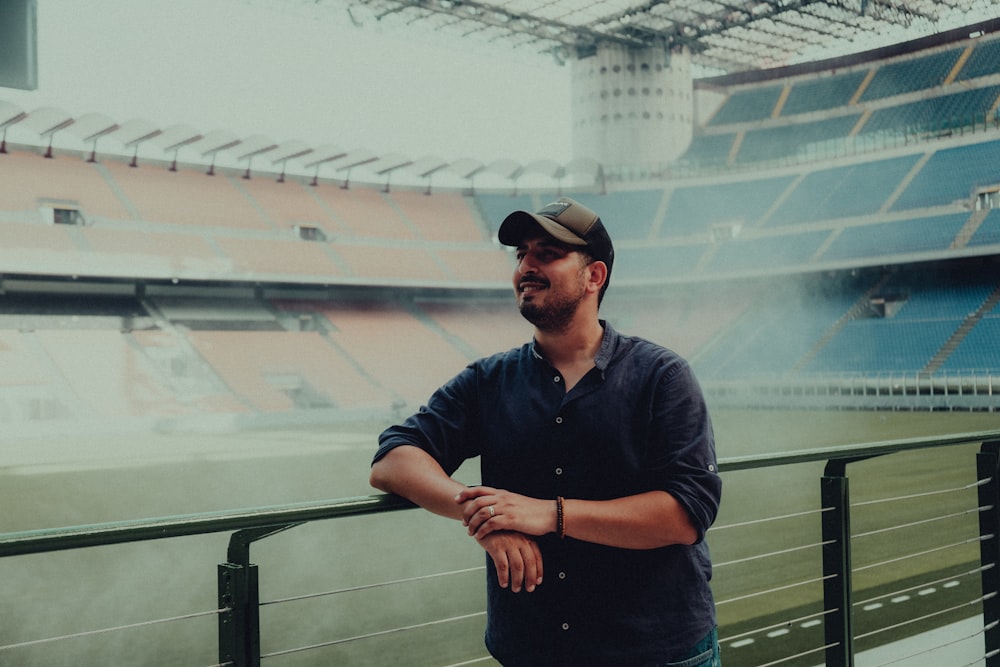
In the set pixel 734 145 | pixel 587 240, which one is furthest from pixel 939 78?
pixel 587 240

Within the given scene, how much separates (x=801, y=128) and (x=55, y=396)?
3031 cm

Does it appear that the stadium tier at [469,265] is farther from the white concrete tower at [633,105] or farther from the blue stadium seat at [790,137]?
the white concrete tower at [633,105]

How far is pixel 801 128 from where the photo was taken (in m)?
38.8

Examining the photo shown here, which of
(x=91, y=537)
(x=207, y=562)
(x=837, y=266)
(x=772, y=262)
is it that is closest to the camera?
(x=91, y=537)

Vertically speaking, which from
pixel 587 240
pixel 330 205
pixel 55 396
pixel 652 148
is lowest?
pixel 55 396

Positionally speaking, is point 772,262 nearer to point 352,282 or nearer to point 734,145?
point 734,145

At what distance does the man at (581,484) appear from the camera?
6.40 ft

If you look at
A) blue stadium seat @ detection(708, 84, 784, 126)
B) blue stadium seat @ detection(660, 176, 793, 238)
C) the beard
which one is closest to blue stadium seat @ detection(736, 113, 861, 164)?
blue stadium seat @ detection(708, 84, 784, 126)

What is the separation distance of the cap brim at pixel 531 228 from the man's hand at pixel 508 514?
0.59 metres

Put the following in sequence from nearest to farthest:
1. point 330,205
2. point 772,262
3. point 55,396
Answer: point 55,396 < point 772,262 < point 330,205

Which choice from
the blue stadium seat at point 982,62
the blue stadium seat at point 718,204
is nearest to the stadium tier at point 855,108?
the blue stadium seat at point 982,62

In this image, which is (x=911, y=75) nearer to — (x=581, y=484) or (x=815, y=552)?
(x=815, y=552)

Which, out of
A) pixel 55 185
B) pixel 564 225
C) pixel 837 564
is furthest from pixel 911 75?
pixel 564 225

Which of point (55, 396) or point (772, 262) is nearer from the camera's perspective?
point (55, 396)
